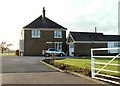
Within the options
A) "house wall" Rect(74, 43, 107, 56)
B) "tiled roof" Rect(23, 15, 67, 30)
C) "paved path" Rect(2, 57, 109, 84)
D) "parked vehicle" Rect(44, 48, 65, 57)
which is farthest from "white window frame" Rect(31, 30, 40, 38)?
"paved path" Rect(2, 57, 109, 84)

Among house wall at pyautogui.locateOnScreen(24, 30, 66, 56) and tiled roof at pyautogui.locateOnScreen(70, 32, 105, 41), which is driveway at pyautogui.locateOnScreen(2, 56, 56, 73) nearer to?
house wall at pyautogui.locateOnScreen(24, 30, 66, 56)

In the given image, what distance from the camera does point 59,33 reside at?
64000 millimetres

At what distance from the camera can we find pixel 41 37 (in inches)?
2478

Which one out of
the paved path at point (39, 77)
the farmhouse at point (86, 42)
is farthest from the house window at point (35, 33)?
the paved path at point (39, 77)

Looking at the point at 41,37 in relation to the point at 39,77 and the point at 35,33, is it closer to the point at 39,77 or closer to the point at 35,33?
the point at 35,33

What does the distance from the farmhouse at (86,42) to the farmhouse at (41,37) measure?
202 centimetres

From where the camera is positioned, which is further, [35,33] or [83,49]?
[35,33]

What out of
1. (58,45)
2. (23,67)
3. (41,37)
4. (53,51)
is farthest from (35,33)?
(23,67)

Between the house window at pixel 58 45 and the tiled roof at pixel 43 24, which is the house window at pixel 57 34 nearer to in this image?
the tiled roof at pixel 43 24

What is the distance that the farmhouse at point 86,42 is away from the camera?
60.1 m

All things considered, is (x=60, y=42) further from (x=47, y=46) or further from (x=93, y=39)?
(x=93, y=39)

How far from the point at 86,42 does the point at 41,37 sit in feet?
30.4

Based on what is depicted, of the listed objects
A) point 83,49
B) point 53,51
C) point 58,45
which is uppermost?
point 58,45

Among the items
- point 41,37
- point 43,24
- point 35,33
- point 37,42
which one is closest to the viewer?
point 37,42
